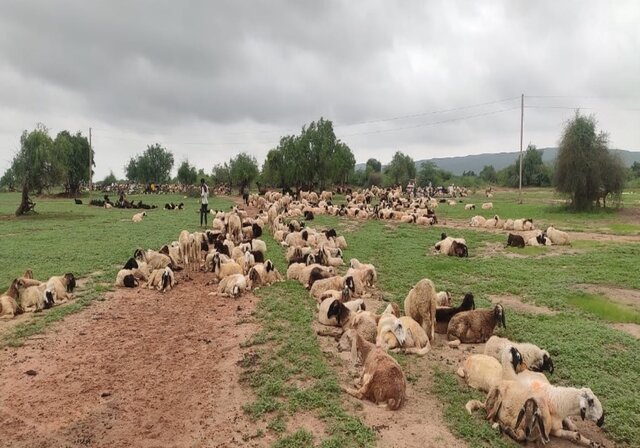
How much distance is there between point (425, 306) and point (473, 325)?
82 centimetres

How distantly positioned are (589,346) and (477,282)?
4.30 meters

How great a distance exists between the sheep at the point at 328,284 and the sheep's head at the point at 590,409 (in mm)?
5350

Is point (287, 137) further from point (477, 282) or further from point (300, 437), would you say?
point (300, 437)

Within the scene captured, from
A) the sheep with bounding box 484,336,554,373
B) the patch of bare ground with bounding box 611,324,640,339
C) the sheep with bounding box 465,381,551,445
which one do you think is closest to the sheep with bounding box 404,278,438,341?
the sheep with bounding box 484,336,554,373

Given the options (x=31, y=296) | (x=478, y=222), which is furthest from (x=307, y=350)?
(x=478, y=222)

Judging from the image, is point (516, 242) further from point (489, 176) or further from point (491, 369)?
point (489, 176)

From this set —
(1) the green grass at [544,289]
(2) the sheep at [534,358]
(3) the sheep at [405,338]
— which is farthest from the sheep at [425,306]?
(2) the sheep at [534,358]

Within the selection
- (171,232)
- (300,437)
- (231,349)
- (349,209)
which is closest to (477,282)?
(231,349)

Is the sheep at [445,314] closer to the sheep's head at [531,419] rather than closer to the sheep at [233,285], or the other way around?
the sheep's head at [531,419]

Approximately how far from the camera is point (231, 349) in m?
7.00

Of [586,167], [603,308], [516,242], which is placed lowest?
[603,308]

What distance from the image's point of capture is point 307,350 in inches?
272

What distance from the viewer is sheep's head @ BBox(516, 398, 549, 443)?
4.60 metres

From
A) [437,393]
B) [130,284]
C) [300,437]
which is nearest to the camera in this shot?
[300,437]
